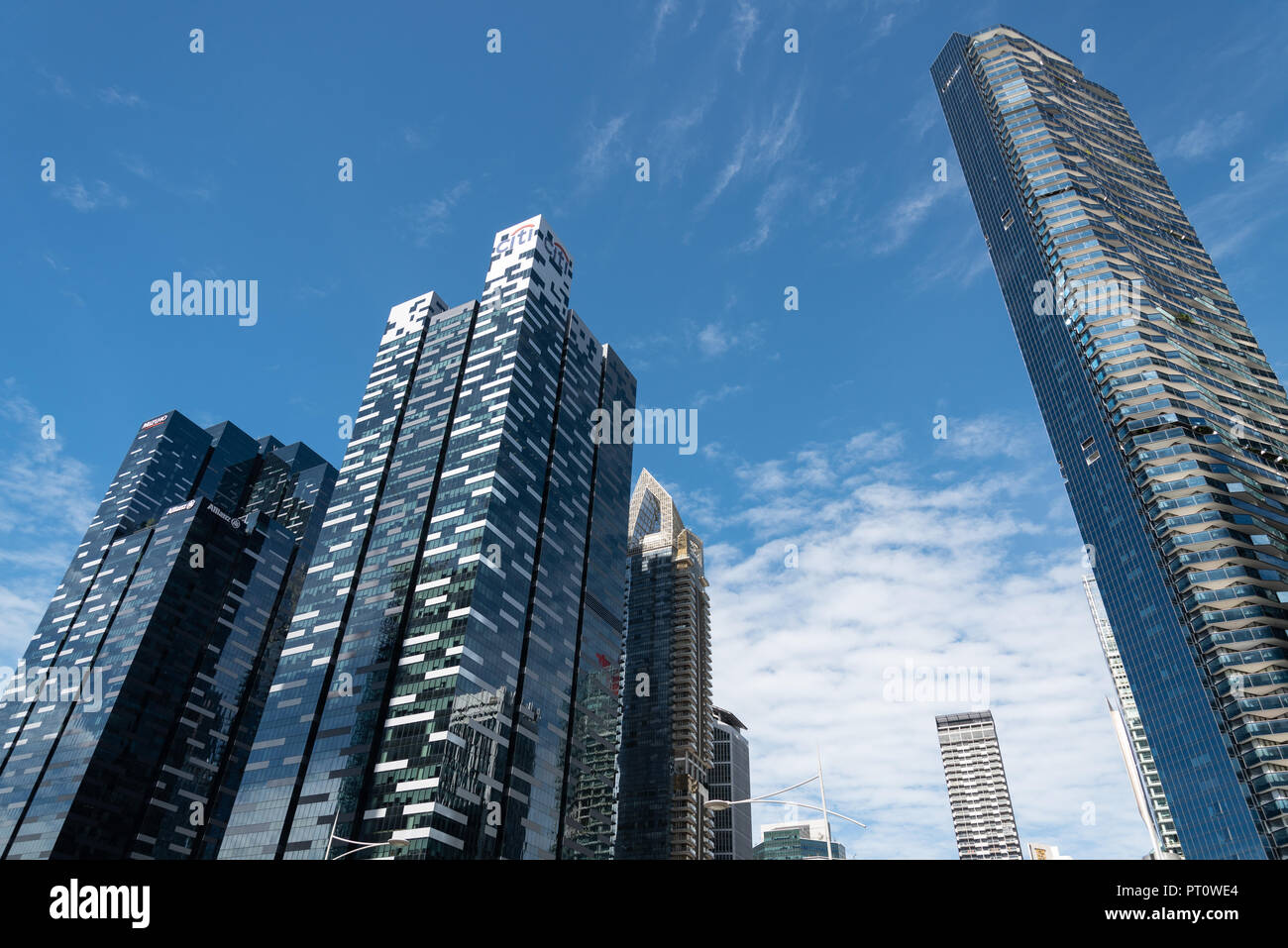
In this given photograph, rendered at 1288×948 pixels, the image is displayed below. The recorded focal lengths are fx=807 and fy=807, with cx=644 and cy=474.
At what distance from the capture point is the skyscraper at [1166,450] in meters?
124

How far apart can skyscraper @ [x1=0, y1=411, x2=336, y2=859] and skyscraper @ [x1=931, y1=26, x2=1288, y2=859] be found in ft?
610

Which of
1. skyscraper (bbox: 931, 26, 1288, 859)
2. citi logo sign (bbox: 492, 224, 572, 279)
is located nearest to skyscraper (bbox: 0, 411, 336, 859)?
citi logo sign (bbox: 492, 224, 572, 279)

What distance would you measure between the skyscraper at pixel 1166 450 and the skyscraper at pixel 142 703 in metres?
186

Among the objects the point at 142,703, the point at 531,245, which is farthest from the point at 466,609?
the point at 142,703

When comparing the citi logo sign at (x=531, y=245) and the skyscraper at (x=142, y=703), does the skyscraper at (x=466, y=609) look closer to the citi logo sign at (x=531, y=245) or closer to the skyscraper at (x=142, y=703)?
the citi logo sign at (x=531, y=245)

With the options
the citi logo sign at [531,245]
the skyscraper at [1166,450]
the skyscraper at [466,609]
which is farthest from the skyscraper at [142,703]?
the skyscraper at [1166,450]

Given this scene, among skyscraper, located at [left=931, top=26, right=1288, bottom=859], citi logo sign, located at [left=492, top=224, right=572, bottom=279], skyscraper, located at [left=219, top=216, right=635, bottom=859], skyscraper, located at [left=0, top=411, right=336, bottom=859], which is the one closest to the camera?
skyscraper, located at [left=219, top=216, right=635, bottom=859]

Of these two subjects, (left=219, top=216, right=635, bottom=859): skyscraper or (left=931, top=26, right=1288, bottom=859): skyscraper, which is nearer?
(left=219, top=216, right=635, bottom=859): skyscraper

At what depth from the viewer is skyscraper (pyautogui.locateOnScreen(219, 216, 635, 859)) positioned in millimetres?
112250

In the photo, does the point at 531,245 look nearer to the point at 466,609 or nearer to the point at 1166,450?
the point at 466,609

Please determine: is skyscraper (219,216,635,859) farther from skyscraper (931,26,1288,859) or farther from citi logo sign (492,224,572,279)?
skyscraper (931,26,1288,859)
